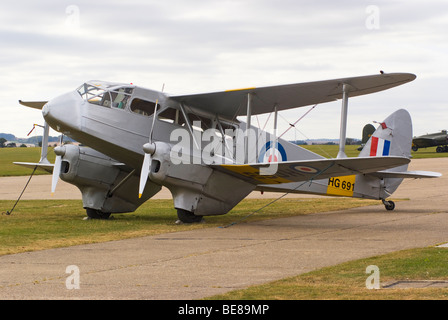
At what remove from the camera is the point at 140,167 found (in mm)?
17938

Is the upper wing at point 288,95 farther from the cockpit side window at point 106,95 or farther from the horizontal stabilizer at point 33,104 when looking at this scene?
the horizontal stabilizer at point 33,104

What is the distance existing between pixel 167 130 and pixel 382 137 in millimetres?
7722

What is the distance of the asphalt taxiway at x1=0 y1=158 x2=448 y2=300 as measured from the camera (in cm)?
880

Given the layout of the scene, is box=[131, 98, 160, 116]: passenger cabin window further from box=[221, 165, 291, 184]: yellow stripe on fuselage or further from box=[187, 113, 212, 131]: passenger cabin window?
box=[221, 165, 291, 184]: yellow stripe on fuselage

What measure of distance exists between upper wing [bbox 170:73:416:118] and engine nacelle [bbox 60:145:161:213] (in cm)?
291

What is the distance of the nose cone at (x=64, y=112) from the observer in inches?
637

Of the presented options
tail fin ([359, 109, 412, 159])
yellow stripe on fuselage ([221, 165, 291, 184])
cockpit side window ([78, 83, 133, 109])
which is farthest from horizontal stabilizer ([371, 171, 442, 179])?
cockpit side window ([78, 83, 133, 109])

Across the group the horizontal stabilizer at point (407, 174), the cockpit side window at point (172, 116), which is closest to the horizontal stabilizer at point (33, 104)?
the cockpit side window at point (172, 116)

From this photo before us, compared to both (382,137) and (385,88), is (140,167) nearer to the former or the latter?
(385,88)

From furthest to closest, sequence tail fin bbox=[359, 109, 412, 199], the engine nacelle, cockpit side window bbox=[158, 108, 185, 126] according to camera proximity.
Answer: tail fin bbox=[359, 109, 412, 199], the engine nacelle, cockpit side window bbox=[158, 108, 185, 126]

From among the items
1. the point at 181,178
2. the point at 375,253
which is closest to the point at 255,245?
the point at 375,253

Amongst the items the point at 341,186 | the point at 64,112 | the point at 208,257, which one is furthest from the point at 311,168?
the point at 64,112

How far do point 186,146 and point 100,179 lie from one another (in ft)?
9.89
